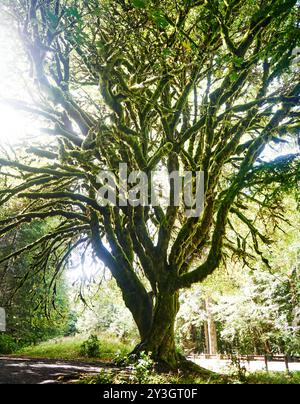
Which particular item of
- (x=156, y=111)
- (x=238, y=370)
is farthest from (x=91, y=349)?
(x=156, y=111)

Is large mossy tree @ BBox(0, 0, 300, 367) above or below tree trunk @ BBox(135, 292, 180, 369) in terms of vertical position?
above

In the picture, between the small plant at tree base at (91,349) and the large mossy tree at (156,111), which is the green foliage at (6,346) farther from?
the large mossy tree at (156,111)

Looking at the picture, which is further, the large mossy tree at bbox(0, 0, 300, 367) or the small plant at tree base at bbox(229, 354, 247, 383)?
the small plant at tree base at bbox(229, 354, 247, 383)

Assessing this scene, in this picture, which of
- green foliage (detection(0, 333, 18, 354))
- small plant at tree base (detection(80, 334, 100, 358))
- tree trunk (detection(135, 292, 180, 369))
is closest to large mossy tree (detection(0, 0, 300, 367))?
tree trunk (detection(135, 292, 180, 369))

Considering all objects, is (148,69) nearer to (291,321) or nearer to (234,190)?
(234,190)

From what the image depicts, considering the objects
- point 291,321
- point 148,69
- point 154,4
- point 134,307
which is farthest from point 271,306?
point 154,4

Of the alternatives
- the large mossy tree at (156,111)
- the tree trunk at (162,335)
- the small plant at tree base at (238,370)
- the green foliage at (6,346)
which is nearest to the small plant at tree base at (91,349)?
the green foliage at (6,346)

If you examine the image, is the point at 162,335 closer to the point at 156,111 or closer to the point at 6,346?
the point at 156,111

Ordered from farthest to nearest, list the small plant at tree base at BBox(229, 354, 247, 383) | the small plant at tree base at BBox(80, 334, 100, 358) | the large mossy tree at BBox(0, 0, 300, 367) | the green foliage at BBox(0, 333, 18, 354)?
1. the green foliage at BBox(0, 333, 18, 354)
2. the small plant at tree base at BBox(80, 334, 100, 358)
3. the small plant at tree base at BBox(229, 354, 247, 383)
4. the large mossy tree at BBox(0, 0, 300, 367)

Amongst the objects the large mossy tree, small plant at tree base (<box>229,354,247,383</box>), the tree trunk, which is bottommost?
small plant at tree base (<box>229,354,247,383</box>)

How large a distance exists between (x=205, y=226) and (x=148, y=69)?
3731 mm

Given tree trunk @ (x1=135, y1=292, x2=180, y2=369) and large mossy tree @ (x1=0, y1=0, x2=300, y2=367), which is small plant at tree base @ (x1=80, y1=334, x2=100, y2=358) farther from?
tree trunk @ (x1=135, y1=292, x2=180, y2=369)

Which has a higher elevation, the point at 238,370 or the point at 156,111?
the point at 156,111
